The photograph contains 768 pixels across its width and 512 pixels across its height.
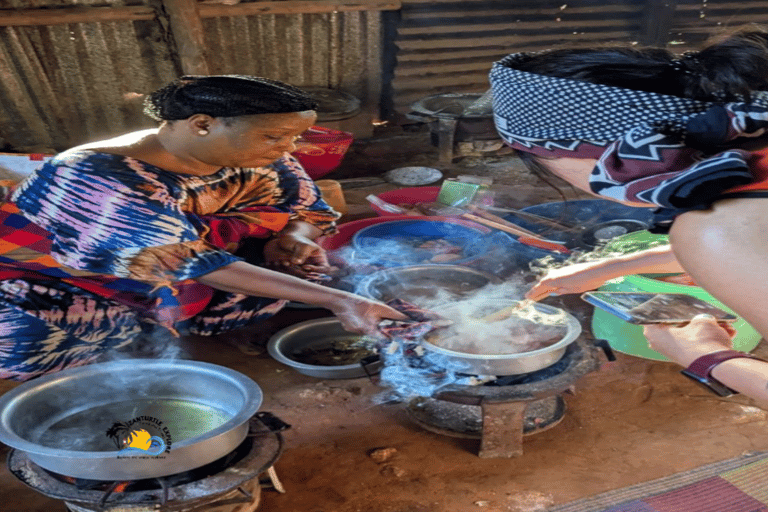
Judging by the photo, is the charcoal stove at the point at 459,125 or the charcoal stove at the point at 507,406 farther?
the charcoal stove at the point at 459,125

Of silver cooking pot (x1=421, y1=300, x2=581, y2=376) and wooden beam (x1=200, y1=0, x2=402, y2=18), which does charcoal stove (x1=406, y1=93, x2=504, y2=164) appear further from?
silver cooking pot (x1=421, y1=300, x2=581, y2=376)

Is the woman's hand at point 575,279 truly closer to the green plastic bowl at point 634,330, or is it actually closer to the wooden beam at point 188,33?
the green plastic bowl at point 634,330

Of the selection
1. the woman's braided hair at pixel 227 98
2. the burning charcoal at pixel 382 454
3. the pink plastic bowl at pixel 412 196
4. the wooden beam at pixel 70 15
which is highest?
the woman's braided hair at pixel 227 98

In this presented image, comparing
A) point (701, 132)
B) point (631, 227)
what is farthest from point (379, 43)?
point (701, 132)

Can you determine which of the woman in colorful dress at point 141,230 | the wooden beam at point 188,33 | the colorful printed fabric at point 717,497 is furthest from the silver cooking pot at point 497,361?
the wooden beam at point 188,33

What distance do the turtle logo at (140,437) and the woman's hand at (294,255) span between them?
4.00ft

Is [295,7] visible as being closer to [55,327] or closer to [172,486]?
[55,327]

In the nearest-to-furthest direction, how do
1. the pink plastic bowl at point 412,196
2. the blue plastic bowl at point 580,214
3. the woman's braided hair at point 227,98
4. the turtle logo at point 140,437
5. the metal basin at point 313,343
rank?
the turtle logo at point 140,437 → the woman's braided hair at point 227,98 → the metal basin at point 313,343 → the blue plastic bowl at point 580,214 → the pink plastic bowl at point 412,196

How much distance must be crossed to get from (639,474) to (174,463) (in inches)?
67.9

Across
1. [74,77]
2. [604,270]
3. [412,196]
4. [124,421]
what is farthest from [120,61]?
[604,270]

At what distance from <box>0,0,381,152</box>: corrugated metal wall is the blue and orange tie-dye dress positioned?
402 centimetres

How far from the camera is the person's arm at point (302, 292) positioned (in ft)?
9.27

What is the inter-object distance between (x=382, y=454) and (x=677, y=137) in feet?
5.94

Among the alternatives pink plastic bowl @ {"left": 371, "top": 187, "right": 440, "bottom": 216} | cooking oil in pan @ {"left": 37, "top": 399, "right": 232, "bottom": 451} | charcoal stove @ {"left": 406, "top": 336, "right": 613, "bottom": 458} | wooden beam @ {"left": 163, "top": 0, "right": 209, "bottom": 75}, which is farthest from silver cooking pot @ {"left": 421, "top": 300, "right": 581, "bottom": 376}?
wooden beam @ {"left": 163, "top": 0, "right": 209, "bottom": 75}
